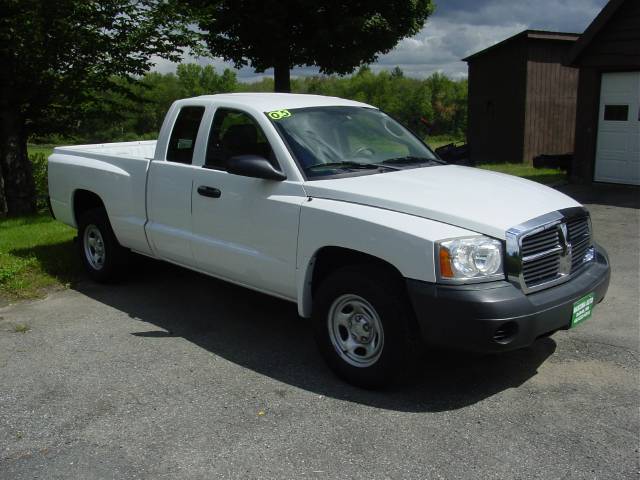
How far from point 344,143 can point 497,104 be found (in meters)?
16.9

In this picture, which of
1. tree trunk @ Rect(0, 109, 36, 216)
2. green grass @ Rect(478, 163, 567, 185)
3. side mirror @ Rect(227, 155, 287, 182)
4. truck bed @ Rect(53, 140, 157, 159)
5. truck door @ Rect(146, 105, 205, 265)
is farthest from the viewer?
green grass @ Rect(478, 163, 567, 185)

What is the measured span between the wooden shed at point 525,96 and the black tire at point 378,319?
664 inches

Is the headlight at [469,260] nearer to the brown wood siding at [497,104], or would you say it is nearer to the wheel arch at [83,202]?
the wheel arch at [83,202]

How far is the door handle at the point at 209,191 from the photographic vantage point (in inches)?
208

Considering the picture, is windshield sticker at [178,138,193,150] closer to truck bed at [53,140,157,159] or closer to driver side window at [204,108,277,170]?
driver side window at [204,108,277,170]

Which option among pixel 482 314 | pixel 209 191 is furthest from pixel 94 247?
pixel 482 314

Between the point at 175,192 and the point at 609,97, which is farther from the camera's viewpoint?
the point at 609,97

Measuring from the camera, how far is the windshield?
16.1 ft

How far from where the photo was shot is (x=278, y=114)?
516 cm

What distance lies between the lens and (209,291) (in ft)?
22.4

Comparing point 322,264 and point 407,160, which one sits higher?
point 407,160

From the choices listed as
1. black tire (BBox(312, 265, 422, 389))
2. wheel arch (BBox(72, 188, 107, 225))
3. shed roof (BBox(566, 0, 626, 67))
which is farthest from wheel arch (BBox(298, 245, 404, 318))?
shed roof (BBox(566, 0, 626, 67))

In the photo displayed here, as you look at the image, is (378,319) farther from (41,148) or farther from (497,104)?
(41,148)

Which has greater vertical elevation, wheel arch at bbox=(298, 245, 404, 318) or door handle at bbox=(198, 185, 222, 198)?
door handle at bbox=(198, 185, 222, 198)
